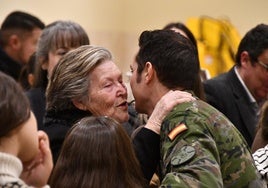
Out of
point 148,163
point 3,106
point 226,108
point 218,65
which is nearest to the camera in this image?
point 3,106

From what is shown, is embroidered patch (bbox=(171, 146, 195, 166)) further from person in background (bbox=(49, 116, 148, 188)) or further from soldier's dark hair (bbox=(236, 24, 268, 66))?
soldier's dark hair (bbox=(236, 24, 268, 66))

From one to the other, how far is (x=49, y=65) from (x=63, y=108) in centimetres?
89

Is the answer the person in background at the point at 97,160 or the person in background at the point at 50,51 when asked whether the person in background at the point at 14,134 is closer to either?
the person in background at the point at 97,160

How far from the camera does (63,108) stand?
2.96 meters

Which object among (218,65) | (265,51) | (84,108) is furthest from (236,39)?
(84,108)

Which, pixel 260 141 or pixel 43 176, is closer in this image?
pixel 43 176

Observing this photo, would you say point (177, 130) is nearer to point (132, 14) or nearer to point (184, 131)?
point (184, 131)

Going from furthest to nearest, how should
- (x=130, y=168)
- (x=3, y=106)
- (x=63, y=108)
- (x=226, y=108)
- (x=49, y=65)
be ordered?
(x=226, y=108) → (x=49, y=65) → (x=63, y=108) → (x=130, y=168) → (x=3, y=106)

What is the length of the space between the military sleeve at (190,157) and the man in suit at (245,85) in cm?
184

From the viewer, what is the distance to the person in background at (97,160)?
2293 millimetres

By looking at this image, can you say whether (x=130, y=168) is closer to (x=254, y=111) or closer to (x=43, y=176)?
(x=43, y=176)

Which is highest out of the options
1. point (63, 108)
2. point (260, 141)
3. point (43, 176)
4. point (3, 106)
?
point (3, 106)

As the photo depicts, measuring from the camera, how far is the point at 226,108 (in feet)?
14.0

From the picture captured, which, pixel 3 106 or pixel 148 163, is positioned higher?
pixel 3 106
